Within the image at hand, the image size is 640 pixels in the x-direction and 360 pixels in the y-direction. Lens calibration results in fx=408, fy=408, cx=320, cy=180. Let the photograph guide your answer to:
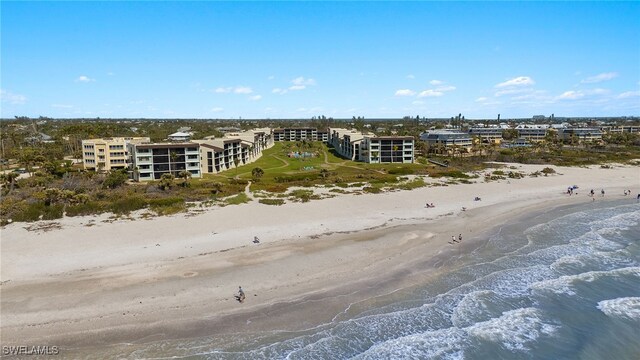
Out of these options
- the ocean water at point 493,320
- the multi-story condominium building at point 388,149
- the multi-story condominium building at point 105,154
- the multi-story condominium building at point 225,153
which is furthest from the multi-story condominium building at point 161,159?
the ocean water at point 493,320

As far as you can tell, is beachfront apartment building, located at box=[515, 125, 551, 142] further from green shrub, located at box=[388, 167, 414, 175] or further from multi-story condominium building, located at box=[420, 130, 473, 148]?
green shrub, located at box=[388, 167, 414, 175]

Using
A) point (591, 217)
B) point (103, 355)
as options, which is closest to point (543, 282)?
point (591, 217)

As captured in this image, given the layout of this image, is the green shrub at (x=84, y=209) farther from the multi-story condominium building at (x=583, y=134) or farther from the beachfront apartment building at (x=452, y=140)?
the multi-story condominium building at (x=583, y=134)

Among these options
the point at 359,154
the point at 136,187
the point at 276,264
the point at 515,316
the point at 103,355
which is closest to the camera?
the point at 103,355

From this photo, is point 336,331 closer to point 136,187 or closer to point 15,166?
point 136,187

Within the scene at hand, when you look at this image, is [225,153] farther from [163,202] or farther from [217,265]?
[217,265]

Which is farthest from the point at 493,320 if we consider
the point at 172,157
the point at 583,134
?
the point at 583,134

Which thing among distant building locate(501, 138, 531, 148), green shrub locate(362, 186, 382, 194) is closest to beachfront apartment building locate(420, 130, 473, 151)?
distant building locate(501, 138, 531, 148)
